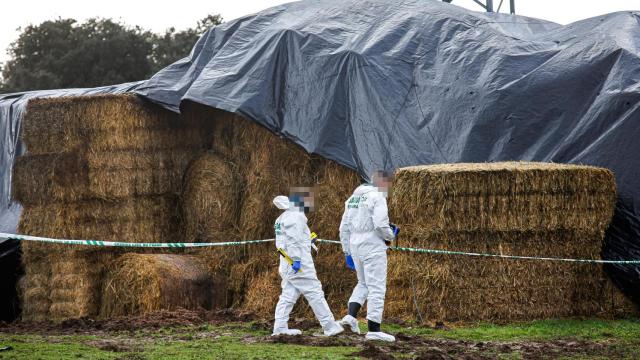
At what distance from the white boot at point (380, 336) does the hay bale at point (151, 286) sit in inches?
152

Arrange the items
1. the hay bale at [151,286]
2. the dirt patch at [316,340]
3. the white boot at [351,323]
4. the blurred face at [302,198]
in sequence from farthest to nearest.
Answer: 1. the hay bale at [151,286]
2. the blurred face at [302,198]
3. the white boot at [351,323]
4. the dirt patch at [316,340]

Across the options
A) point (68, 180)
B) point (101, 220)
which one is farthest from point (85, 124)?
point (101, 220)

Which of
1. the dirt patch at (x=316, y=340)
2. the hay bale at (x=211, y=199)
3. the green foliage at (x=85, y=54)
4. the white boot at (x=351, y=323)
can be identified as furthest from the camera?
the green foliage at (x=85, y=54)

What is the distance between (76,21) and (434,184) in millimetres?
28685

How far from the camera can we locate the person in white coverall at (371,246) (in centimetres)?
1112

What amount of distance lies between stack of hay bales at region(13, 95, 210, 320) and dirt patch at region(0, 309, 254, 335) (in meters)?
1.16

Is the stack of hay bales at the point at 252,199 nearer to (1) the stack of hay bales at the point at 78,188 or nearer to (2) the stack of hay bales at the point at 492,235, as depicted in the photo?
(1) the stack of hay bales at the point at 78,188

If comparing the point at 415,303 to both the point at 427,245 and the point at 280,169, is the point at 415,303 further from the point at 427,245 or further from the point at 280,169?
the point at 280,169

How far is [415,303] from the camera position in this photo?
12.7m

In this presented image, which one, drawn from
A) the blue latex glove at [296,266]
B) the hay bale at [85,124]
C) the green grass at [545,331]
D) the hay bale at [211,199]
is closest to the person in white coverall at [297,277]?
the blue latex glove at [296,266]

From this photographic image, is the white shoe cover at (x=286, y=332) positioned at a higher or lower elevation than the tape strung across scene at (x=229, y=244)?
lower

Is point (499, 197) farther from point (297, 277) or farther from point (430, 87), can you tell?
point (430, 87)

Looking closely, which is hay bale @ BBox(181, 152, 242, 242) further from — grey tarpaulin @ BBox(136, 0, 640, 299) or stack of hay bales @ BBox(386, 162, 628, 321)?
stack of hay bales @ BBox(386, 162, 628, 321)

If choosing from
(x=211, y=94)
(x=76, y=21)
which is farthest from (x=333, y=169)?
(x=76, y=21)
